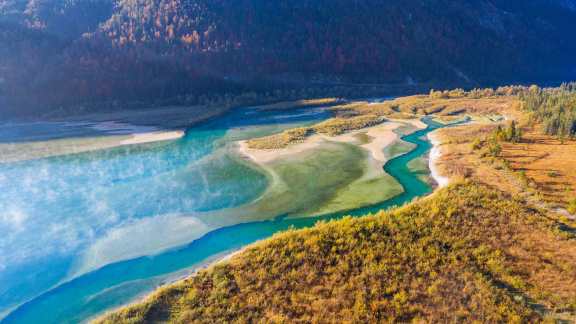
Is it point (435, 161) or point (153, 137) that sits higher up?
point (153, 137)

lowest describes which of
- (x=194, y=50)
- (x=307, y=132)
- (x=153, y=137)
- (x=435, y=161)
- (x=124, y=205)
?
(x=124, y=205)

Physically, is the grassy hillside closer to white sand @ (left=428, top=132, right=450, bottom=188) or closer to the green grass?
white sand @ (left=428, top=132, right=450, bottom=188)

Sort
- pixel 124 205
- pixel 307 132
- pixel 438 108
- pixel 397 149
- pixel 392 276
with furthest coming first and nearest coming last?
pixel 438 108 → pixel 307 132 → pixel 397 149 → pixel 124 205 → pixel 392 276

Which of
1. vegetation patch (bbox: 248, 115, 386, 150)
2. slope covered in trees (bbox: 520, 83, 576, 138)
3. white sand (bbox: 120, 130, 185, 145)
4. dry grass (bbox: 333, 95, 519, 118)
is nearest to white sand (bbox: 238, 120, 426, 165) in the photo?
vegetation patch (bbox: 248, 115, 386, 150)

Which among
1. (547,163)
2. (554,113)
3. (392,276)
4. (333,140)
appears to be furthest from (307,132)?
(554,113)

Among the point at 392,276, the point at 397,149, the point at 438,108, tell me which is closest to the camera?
the point at 392,276

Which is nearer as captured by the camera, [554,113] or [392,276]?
[392,276]

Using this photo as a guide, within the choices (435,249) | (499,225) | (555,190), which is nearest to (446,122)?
(555,190)

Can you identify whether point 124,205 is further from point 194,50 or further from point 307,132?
point 194,50
